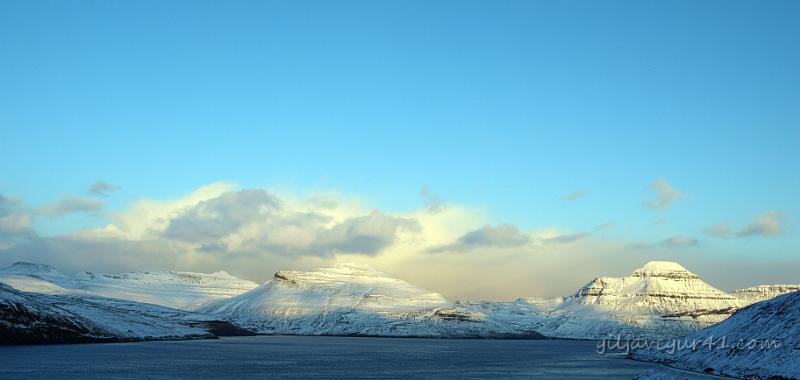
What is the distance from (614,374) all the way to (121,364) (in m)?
88.5

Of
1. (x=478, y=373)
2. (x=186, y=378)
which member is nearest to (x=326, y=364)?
(x=478, y=373)

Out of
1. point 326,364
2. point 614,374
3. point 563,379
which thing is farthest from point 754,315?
Answer: point 326,364

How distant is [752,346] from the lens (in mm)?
108812

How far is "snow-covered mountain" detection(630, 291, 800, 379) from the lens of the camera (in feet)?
318

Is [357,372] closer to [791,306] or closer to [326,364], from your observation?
[326,364]

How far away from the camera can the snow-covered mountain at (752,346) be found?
318 feet

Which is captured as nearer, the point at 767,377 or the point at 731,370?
the point at 767,377

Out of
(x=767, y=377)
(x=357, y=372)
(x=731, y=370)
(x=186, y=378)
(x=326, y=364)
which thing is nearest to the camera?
(x=767, y=377)

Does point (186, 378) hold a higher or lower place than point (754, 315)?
lower

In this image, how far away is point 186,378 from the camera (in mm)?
116438

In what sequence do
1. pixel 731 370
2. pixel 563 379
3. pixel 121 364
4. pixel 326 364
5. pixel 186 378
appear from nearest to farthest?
1. pixel 731 370
2. pixel 186 378
3. pixel 563 379
4. pixel 121 364
5. pixel 326 364

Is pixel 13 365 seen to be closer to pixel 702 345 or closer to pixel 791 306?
pixel 702 345

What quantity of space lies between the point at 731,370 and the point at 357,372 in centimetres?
6013

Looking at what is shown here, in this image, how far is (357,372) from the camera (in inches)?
5315
